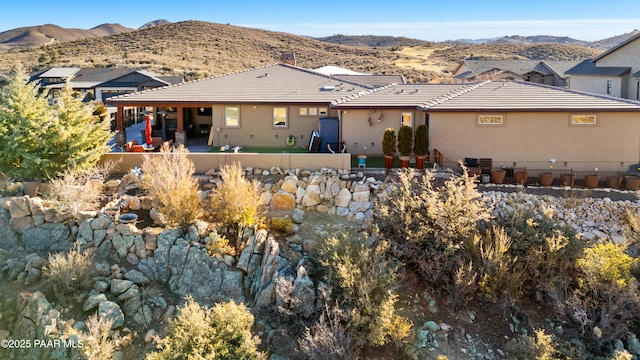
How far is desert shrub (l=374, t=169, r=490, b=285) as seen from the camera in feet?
42.9

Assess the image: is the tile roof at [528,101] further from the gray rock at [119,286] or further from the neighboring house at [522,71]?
the neighboring house at [522,71]

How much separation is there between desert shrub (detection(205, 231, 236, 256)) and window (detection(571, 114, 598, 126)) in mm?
13806

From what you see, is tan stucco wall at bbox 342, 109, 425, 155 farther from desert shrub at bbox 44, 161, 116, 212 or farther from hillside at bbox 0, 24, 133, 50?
hillside at bbox 0, 24, 133, 50

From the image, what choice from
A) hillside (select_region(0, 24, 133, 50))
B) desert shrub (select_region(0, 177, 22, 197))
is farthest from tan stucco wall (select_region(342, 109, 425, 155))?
hillside (select_region(0, 24, 133, 50))

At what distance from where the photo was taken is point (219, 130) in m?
22.8

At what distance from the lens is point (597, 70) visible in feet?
111

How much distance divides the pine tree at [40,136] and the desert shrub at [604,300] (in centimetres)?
1500

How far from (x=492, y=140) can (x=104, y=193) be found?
Answer: 14.3m

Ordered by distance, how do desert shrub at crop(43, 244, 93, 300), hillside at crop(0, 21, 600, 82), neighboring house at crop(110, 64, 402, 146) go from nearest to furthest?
desert shrub at crop(43, 244, 93, 300), neighboring house at crop(110, 64, 402, 146), hillside at crop(0, 21, 600, 82)

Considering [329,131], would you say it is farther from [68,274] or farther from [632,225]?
[68,274]

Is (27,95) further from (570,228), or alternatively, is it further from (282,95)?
(570,228)

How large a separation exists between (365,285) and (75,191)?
920 centimetres

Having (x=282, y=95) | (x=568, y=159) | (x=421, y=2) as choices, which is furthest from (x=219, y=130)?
(x=421, y=2)

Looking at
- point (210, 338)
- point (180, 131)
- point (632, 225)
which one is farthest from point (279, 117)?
point (632, 225)
